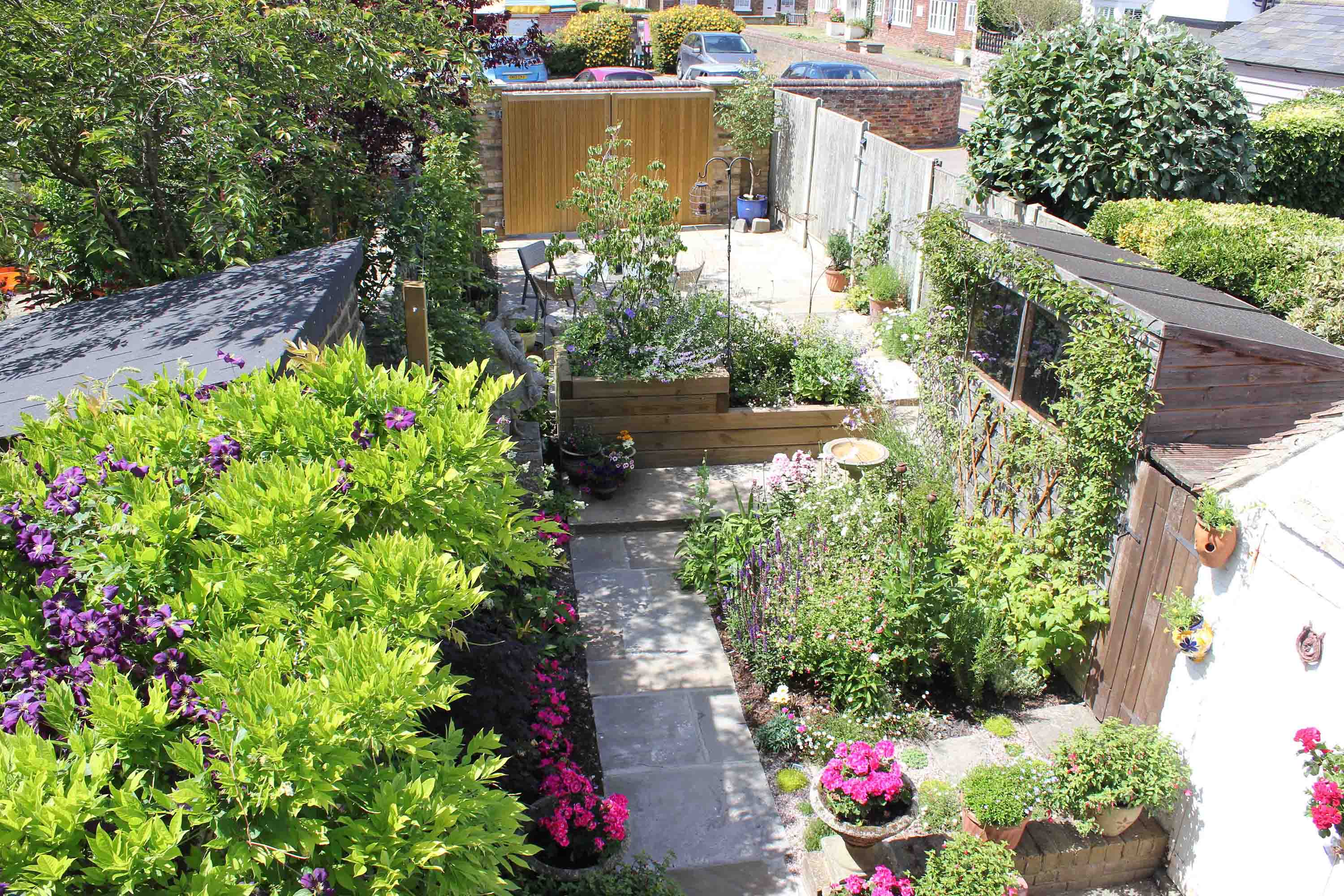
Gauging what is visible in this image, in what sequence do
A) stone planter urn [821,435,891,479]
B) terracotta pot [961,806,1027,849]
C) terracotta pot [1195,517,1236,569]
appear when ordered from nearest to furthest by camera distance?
1. terracotta pot [1195,517,1236,569]
2. terracotta pot [961,806,1027,849]
3. stone planter urn [821,435,891,479]

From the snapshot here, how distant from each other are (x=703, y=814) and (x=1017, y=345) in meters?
3.27

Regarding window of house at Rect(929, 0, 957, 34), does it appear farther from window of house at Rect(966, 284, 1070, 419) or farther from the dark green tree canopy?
window of house at Rect(966, 284, 1070, 419)

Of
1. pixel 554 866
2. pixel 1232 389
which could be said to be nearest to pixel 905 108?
pixel 1232 389

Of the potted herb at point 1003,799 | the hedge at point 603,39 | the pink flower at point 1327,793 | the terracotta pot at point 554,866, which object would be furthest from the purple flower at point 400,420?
the hedge at point 603,39

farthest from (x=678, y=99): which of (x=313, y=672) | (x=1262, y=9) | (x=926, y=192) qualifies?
(x=1262, y=9)

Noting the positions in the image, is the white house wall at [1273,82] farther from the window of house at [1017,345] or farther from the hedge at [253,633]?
the hedge at [253,633]

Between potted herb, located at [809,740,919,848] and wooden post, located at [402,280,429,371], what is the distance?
2.79 meters

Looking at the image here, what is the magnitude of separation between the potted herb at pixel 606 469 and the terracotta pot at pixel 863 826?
11.0 ft

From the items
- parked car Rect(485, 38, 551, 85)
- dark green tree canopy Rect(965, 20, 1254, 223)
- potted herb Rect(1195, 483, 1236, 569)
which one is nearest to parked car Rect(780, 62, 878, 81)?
parked car Rect(485, 38, 551, 85)

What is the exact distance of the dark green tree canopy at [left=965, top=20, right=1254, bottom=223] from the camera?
761cm

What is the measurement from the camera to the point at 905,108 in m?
16.8

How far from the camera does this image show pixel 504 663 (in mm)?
4000

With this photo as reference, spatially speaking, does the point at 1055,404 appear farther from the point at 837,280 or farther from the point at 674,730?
the point at 837,280

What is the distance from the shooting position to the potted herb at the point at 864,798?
4.30m
